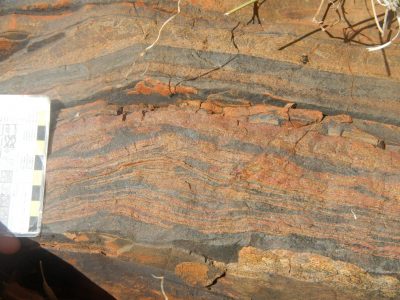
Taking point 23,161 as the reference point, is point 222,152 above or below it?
above

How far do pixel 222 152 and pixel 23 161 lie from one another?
3.01 feet

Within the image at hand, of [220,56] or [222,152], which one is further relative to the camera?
[220,56]

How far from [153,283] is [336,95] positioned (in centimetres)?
110

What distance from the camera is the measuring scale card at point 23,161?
222cm

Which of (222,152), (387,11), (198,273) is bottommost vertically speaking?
(198,273)

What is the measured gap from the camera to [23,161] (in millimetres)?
2273

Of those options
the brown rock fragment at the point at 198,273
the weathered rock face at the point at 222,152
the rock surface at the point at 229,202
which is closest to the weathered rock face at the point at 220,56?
the weathered rock face at the point at 222,152

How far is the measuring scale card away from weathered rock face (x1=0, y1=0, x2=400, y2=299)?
6 cm

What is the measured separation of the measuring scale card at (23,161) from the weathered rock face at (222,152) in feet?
0.20

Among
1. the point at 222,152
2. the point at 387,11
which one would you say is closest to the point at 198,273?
the point at 222,152

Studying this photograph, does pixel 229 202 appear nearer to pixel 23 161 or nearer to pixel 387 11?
pixel 23 161

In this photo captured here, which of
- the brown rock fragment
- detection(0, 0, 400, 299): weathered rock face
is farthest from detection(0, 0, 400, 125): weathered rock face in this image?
the brown rock fragment

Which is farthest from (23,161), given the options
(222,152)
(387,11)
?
(387,11)

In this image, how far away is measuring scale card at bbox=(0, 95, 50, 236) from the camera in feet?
7.29
